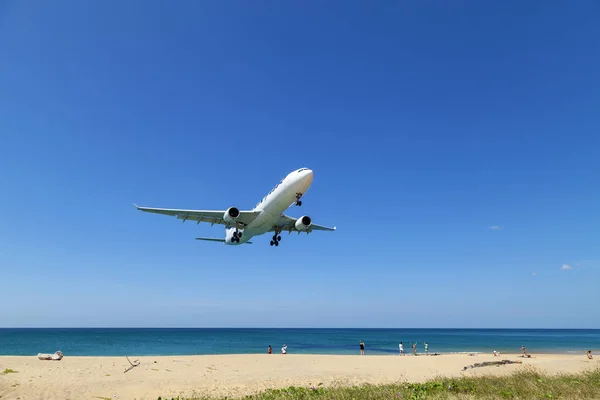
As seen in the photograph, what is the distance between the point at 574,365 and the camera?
29.5 m

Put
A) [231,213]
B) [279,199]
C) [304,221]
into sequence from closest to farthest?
[279,199] < [231,213] < [304,221]

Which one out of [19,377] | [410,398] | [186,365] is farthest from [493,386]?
[19,377]

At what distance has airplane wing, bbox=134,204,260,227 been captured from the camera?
3203 centimetres

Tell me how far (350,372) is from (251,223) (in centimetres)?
1527

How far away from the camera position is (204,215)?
34406 mm

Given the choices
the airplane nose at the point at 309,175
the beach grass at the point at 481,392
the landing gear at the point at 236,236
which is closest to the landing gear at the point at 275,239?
the landing gear at the point at 236,236

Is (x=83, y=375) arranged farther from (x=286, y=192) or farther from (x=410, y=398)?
(x=410, y=398)

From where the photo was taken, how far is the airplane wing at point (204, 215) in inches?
1261

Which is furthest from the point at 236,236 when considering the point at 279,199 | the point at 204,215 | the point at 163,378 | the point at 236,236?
the point at 163,378

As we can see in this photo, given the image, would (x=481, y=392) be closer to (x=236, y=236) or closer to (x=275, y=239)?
(x=275, y=239)

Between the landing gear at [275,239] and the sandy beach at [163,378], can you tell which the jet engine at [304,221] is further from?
the sandy beach at [163,378]

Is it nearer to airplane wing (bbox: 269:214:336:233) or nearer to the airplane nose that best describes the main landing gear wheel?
airplane wing (bbox: 269:214:336:233)

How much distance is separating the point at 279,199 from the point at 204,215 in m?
9.58

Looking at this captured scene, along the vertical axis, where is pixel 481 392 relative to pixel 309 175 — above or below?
below
